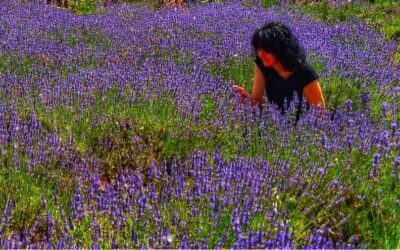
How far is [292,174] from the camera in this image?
9.09 ft

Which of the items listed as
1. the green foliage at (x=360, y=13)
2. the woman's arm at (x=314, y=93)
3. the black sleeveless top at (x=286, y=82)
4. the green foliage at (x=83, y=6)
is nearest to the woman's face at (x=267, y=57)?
the black sleeveless top at (x=286, y=82)

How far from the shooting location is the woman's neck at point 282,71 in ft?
12.6

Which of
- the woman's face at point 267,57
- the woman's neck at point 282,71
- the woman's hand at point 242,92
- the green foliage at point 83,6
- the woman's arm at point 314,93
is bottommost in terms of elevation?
the green foliage at point 83,6

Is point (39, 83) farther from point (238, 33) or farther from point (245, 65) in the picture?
point (238, 33)

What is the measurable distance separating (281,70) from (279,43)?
0.32 m

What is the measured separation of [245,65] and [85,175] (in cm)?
217

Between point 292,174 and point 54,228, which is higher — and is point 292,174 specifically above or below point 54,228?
above

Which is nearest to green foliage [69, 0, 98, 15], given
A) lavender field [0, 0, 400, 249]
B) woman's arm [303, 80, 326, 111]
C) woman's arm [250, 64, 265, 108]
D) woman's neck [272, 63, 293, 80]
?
lavender field [0, 0, 400, 249]

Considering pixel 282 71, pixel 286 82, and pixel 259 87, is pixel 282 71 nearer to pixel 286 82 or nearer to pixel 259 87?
pixel 286 82

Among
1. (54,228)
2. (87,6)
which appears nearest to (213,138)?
(54,228)

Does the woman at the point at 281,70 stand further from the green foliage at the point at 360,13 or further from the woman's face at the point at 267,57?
the green foliage at the point at 360,13

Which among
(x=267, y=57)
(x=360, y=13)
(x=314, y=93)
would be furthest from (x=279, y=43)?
(x=360, y=13)

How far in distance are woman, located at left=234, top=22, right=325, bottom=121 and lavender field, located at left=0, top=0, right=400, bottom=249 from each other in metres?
0.23

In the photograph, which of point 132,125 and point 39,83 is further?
point 39,83
